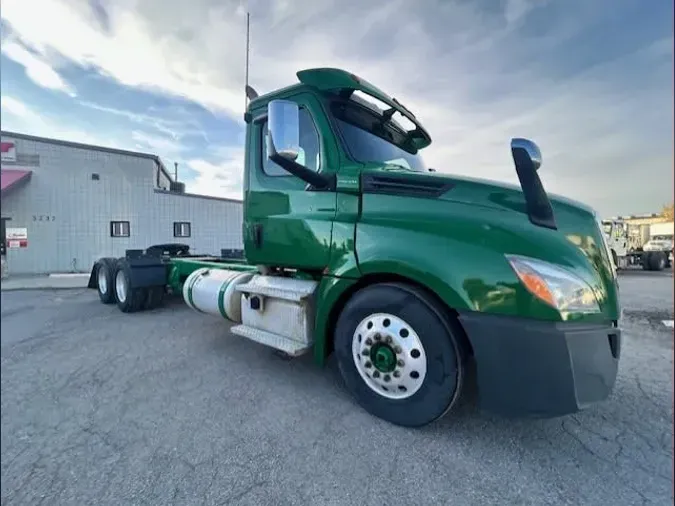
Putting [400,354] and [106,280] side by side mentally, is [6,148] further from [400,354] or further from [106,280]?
[400,354]

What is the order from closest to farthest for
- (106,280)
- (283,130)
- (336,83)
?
(283,130), (336,83), (106,280)

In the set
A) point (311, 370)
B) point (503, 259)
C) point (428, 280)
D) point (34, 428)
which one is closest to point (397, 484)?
point (428, 280)

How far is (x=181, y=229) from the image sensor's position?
16.2m

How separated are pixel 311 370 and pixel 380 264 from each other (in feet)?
4.97

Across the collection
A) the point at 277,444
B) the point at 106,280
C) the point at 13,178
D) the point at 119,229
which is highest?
the point at 13,178

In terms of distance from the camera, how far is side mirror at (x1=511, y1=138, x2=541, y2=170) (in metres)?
1.93

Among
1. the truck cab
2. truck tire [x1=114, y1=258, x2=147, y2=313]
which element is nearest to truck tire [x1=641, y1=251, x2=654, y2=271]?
the truck cab

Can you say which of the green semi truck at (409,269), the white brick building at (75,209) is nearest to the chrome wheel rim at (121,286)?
the green semi truck at (409,269)

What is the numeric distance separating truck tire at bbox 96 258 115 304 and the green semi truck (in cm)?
453

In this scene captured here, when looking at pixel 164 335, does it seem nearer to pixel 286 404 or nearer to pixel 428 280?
pixel 286 404

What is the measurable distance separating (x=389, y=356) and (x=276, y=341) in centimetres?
107

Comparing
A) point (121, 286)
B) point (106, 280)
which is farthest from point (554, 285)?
point (106, 280)

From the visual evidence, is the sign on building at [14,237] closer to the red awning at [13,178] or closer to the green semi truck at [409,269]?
the red awning at [13,178]

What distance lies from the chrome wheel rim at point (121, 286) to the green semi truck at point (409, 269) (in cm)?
373
